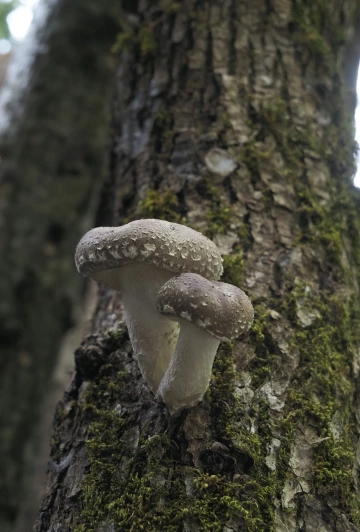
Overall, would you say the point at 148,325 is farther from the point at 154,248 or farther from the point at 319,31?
the point at 319,31

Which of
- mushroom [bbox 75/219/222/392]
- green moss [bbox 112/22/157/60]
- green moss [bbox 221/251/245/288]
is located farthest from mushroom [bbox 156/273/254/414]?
green moss [bbox 112/22/157/60]

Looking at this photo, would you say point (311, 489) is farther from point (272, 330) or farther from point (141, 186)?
point (141, 186)

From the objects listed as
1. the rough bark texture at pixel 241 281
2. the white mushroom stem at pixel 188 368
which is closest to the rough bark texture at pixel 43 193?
the rough bark texture at pixel 241 281

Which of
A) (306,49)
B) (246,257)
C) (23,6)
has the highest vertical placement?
(23,6)

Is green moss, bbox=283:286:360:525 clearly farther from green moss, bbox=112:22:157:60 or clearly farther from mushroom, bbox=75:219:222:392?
green moss, bbox=112:22:157:60

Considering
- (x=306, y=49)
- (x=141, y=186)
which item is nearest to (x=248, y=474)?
(x=141, y=186)

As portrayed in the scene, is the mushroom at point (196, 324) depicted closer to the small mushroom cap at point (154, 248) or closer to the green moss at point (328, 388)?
the small mushroom cap at point (154, 248)

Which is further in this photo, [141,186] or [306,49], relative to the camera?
[306,49]

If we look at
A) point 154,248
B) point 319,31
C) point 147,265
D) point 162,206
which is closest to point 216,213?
point 162,206
